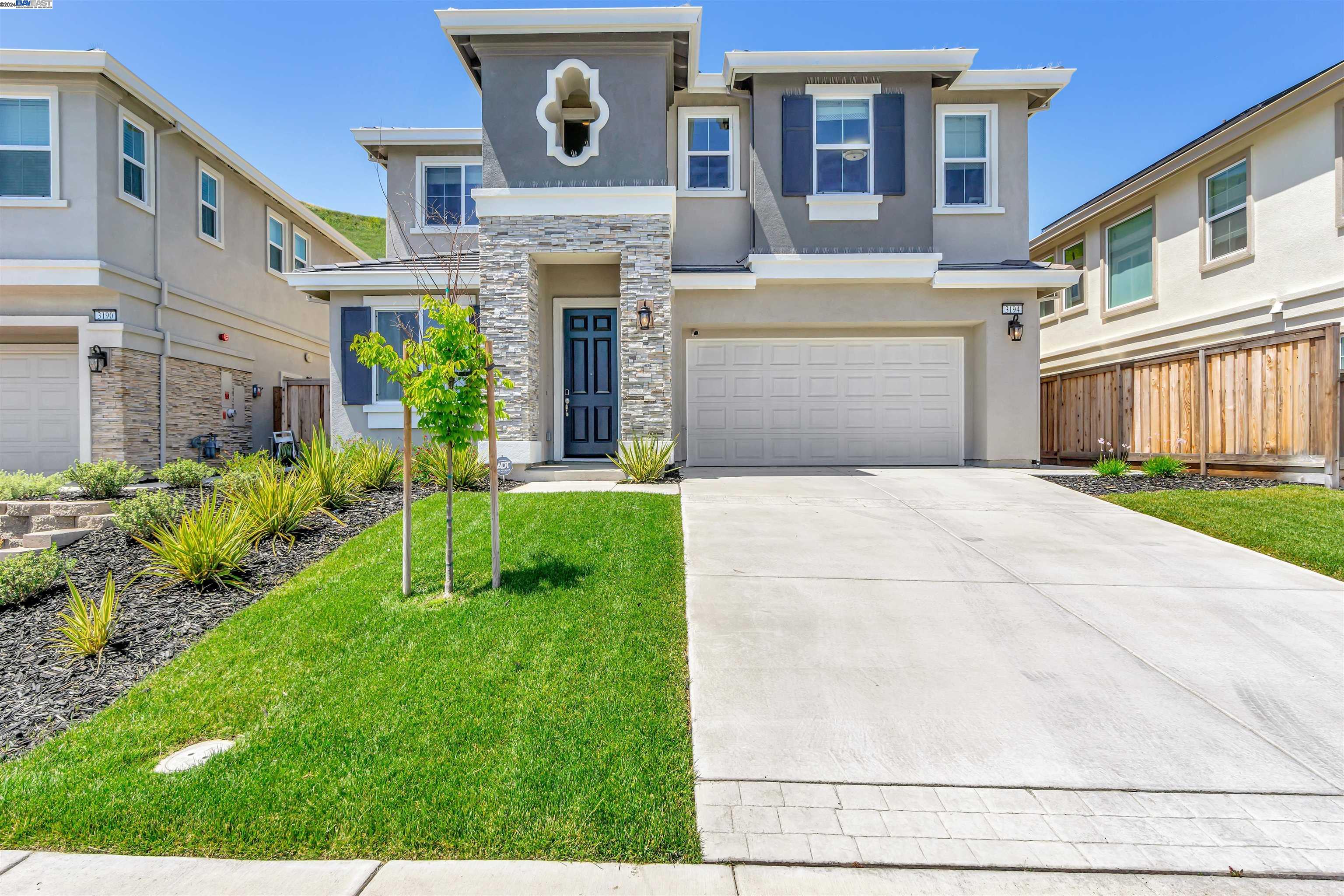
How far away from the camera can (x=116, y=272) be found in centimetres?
1101

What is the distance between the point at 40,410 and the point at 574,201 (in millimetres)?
11043

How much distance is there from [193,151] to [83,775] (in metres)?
14.3

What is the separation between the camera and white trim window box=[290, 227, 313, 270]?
1691cm

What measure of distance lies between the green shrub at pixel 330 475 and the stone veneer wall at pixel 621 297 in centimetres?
222

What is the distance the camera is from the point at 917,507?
24.7 feet

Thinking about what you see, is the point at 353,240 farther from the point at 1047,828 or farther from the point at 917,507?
the point at 1047,828

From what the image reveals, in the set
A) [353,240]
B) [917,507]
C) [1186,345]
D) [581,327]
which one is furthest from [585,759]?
[353,240]

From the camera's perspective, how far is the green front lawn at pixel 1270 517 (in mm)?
5926

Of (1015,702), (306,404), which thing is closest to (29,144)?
(306,404)

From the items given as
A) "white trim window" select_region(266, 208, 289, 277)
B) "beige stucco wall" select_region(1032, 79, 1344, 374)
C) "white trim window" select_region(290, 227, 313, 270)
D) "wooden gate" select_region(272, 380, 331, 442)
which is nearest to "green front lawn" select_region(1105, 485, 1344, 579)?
"beige stucco wall" select_region(1032, 79, 1344, 374)

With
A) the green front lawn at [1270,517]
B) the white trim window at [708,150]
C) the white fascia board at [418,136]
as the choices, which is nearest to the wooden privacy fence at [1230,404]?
the green front lawn at [1270,517]

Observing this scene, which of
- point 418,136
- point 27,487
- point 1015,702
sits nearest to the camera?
point 1015,702

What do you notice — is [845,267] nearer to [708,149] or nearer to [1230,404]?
[708,149]

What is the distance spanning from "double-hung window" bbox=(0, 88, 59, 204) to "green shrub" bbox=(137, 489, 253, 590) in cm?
935
